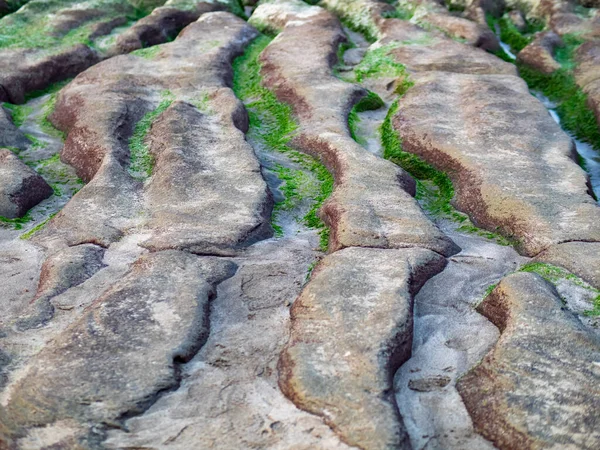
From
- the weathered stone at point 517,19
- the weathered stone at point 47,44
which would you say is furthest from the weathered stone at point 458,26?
the weathered stone at point 47,44

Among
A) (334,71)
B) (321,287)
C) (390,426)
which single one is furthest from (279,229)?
(334,71)

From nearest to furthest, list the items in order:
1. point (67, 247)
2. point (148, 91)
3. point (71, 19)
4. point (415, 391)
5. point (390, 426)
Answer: point (390, 426) → point (415, 391) → point (67, 247) → point (148, 91) → point (71, 19)

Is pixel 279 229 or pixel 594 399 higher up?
pixel 594 399

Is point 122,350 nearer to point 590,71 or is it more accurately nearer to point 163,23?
point 590,71

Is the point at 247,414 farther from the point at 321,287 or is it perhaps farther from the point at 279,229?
the point at 279,229

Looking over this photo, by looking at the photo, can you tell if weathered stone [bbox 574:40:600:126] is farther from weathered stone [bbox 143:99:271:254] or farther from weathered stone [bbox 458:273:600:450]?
weathered stone [bbox 458:273:600:450]

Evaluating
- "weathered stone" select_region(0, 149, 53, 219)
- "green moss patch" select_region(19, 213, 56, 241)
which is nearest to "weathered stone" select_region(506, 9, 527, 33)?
"weathered stone" select_region(0, 149, 53, 219)

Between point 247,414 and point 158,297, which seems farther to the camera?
point 158,297
